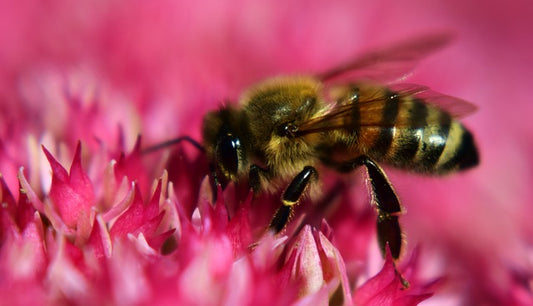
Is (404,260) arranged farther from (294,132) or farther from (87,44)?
(87,44)

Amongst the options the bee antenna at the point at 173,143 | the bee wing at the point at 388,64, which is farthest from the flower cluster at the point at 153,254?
the bee wing at the point at 388,64

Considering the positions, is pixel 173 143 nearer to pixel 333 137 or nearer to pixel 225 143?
pixel 225 143

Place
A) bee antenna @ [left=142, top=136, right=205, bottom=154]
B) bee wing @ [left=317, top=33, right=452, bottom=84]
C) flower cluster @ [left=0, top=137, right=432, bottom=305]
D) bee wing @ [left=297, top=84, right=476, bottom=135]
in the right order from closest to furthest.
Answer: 1. flower cluster @ [left=0, top=137, right=432, bottom=305]
2. bee wing @ [left=297, top=84, right=476, bottom=135]
3. bee antenna @ [left=142, top=136, right=205, bottom=154]
4. bee wing @ [left=317, top=33, right=452, bottom=84]

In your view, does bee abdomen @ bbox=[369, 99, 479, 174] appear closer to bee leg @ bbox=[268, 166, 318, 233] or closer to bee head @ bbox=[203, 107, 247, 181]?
bee leg @ bbox=[268, 166, 318, 233]

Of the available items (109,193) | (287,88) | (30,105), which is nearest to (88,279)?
(109,193)

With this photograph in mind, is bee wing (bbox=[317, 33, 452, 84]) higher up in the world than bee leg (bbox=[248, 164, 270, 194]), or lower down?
higher up

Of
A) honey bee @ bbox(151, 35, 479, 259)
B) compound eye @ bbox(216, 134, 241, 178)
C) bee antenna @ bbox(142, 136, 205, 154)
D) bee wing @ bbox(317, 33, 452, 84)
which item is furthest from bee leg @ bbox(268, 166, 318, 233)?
bee wing @ bbox(317, 33, 452, 84)

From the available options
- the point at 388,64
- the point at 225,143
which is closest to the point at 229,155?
the point at 225,143
